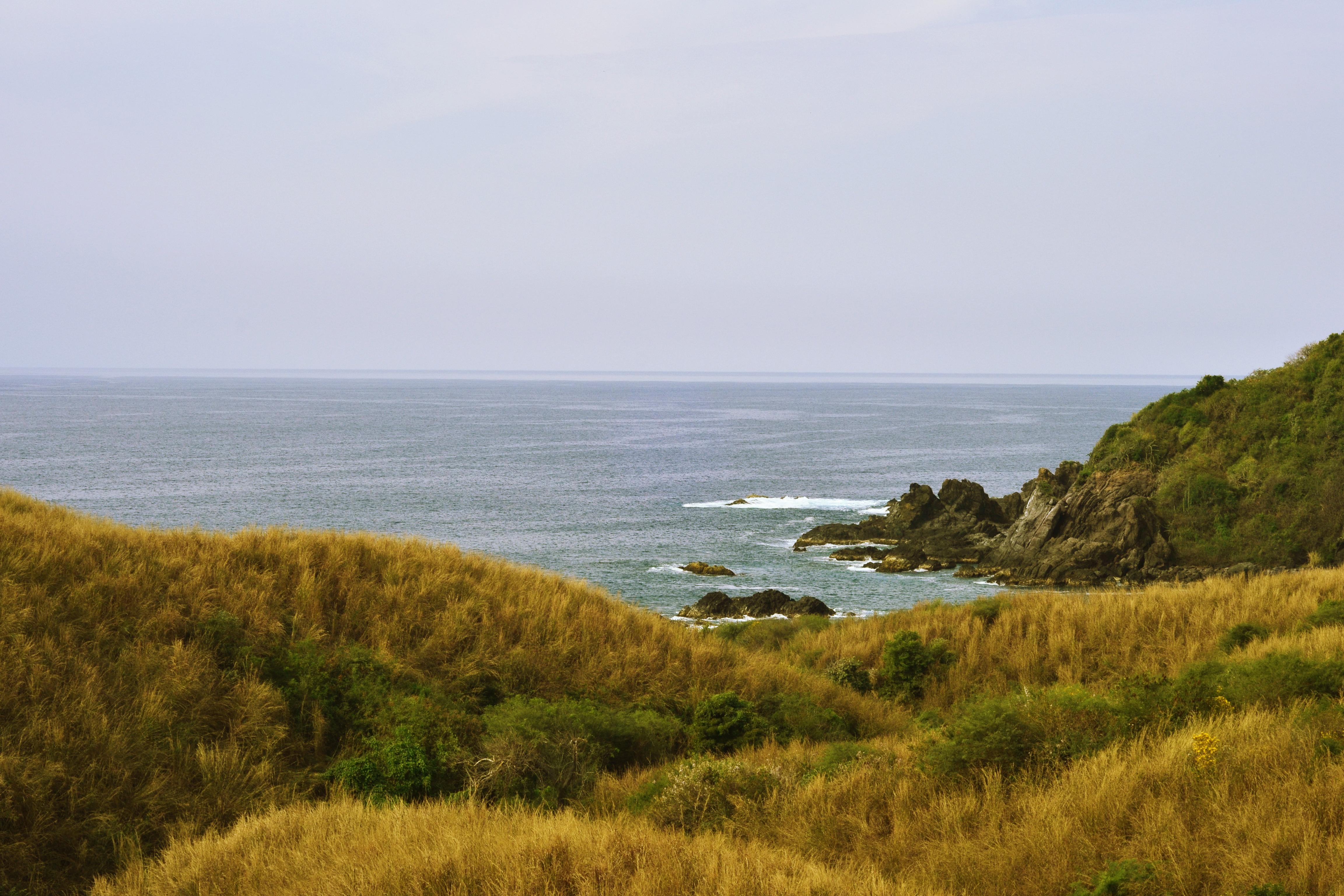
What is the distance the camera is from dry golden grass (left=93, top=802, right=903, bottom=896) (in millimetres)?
5414

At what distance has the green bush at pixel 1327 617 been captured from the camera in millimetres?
14102

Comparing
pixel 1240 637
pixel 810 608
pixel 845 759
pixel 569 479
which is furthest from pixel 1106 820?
pixel 569 479

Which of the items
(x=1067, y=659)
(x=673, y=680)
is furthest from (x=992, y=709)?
(x=1067, y=659)

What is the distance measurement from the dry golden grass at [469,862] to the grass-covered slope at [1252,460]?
39.7 metres

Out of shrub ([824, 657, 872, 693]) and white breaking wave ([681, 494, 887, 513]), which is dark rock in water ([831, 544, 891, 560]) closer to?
white breaking wave ([681, 494, 887, 513])

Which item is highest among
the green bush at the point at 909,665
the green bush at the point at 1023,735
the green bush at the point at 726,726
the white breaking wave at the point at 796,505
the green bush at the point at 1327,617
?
the green bush at the point at 1023,735

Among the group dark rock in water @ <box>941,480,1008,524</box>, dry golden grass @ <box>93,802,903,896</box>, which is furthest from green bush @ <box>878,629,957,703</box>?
dark rock in water @ <box>941,480,1008,524</box>

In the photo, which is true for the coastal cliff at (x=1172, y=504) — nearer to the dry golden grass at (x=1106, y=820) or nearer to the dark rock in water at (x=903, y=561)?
the dark rock in water at (x=903, y=561)

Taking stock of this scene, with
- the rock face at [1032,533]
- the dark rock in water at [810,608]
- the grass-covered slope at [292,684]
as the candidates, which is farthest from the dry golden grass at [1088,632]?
the rock face at [1032,533]

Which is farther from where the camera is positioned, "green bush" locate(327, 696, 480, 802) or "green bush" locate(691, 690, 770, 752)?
"green bush" locate(691, 690, 770, 752)

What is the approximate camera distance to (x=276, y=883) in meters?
5.98

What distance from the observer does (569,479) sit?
76.9 m

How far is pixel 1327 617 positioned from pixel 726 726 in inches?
406

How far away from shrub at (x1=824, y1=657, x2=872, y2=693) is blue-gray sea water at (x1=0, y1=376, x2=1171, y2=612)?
8805 millimetres
